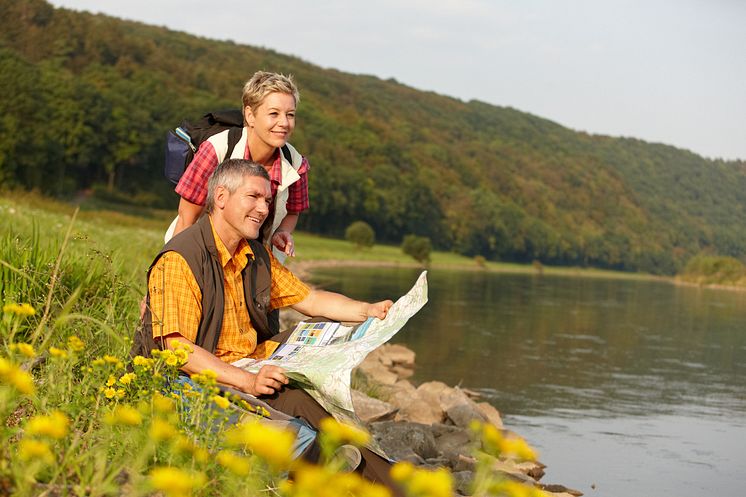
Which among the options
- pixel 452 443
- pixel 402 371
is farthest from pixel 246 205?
pixel 402 371

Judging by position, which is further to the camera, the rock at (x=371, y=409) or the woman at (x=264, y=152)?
the rock at (x=371, y=409)

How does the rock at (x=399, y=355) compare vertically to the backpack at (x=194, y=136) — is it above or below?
below

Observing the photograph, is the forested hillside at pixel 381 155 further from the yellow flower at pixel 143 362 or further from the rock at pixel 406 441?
the yellow flower at pixel 143 362

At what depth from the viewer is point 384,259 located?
69375mm

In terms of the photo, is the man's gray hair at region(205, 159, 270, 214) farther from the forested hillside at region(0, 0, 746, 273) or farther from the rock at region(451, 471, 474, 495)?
the forested hillside at region(0, 0, 746, 273)

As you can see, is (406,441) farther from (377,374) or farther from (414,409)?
(377,374)

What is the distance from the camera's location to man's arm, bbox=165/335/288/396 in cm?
380

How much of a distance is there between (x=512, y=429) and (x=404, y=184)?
3777 inches

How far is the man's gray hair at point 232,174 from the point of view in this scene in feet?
13.8

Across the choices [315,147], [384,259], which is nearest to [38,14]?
[315,147]

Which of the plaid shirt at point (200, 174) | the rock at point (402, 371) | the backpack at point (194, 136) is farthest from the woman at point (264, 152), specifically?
the rock at point (402, 371)

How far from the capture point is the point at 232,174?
13.9 ft

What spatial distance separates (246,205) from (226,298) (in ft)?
1.40

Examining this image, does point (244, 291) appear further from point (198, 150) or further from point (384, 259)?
point (384, 259)
